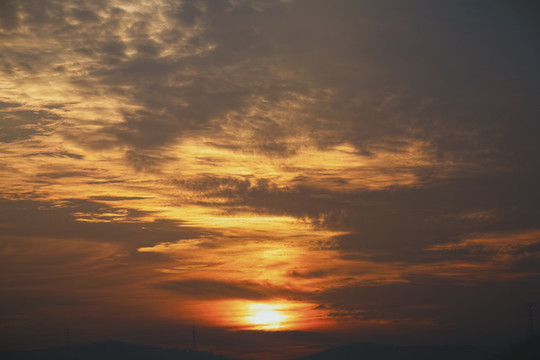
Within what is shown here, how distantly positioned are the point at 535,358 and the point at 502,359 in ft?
34.2

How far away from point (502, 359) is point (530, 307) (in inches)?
1665

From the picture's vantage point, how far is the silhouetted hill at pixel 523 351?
121 m

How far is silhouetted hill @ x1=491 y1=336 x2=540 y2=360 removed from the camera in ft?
396

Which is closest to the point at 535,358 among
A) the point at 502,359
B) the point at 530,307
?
the point at 502,359

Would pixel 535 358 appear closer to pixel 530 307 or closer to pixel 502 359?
pixel 502 359

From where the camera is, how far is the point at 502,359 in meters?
127

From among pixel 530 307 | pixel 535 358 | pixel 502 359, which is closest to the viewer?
pixel 535 358

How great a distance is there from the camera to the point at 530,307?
16100 cm

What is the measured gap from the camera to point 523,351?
12638 cm

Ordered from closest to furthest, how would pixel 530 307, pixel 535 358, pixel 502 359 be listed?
pixel 535 358
pixel 502 359
pixel 530 307

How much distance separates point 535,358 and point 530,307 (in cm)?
4841

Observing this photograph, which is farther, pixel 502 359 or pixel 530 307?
pixel 530 307

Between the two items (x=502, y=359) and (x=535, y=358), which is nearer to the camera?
(x=535, y=358)
